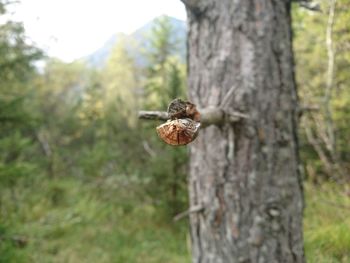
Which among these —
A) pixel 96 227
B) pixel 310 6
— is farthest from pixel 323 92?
pixel 310 6

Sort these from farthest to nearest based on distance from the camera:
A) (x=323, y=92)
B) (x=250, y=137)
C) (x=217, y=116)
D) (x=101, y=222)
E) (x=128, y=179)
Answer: (x=323, y=92)
(x=101, y=222)
(x=128, y=179)
(x=250, y=137)
(x=217, y=116)

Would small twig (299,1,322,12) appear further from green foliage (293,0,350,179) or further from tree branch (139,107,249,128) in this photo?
green foliage (293,0,350,179)

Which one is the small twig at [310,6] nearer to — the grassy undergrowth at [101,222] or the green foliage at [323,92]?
the green foliage at [323,92]

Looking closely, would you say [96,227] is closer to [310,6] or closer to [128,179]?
[128,179]

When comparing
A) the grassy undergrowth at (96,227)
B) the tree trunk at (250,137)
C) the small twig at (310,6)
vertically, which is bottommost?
the grassy undergrowth at (96,227)

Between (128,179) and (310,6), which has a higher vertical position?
(310,6)

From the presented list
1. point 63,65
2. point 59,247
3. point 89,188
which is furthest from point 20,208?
point 63,65

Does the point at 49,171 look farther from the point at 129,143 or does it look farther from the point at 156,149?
the point at 156,149

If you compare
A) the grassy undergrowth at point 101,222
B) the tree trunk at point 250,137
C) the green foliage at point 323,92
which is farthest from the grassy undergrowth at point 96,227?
the tree trunk at point 250,137

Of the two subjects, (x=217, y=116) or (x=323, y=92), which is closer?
(x=217, y=116)
